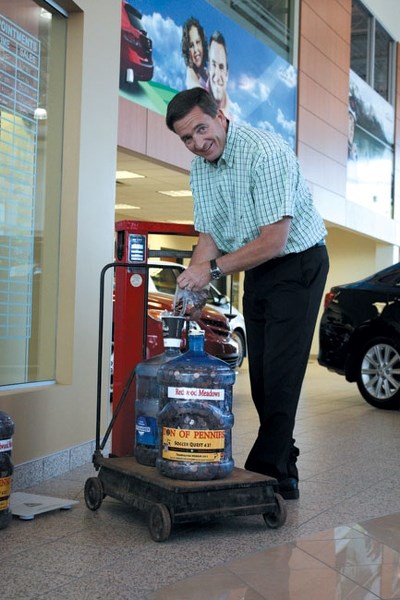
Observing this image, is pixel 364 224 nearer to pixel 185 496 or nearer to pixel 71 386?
pixel 71 386

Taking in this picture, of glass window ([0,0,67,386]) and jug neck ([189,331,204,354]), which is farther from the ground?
glass window ([0,0,67,386])

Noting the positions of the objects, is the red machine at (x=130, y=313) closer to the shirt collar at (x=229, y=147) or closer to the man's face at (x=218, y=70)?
the shirt collar at (x=229, y=147)

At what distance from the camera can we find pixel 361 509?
13.9 feet

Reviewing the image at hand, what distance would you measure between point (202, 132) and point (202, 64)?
11.2 metres

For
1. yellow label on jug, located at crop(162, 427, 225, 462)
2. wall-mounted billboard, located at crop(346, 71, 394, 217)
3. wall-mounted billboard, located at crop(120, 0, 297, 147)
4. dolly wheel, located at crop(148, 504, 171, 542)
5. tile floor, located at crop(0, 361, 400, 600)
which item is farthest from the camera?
wall-mounted billboard, located at crop(346, 71, 394, 217)

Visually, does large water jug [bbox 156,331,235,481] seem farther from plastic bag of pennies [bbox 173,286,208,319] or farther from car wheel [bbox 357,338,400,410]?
car wheel [bbox 357,338,400,410]

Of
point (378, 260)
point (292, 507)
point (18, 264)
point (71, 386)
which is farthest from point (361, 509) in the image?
point (378, 260)

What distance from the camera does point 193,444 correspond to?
11.8 ft

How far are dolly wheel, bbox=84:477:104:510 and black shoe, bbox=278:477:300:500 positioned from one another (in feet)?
2.96

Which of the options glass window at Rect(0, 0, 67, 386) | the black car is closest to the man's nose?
glass window at Rect(0, 0, 67, 386)

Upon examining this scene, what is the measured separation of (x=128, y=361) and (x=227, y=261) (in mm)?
985

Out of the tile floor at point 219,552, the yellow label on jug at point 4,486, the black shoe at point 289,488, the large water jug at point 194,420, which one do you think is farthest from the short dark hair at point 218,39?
the yellow label on jug at point 4,486

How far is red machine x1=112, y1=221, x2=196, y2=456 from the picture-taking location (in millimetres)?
4570

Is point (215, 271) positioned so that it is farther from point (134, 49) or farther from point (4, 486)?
point (134, 49)
